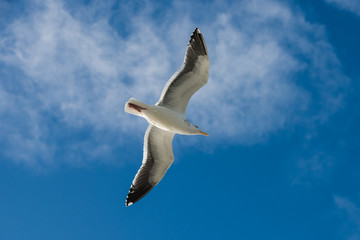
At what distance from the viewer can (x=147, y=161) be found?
1093 cm

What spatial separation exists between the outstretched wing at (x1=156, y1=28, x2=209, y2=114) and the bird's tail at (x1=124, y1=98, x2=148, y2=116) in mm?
606

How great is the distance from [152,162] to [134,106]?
6.58 feet

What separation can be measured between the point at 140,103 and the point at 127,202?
10.3ft

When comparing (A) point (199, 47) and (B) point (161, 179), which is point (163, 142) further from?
(A) point (199, 47)

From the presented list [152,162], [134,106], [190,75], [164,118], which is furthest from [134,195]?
[190,75]

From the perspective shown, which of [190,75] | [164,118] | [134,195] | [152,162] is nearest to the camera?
[190,75]

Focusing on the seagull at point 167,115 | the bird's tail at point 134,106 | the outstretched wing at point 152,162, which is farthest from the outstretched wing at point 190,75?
the outstretched wing at point 152,162

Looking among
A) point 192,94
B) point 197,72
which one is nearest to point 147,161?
point 192,94

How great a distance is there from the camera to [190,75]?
964 cm

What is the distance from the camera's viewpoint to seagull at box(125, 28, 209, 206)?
9567 mm

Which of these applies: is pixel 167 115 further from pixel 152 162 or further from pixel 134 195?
pixel 134 195

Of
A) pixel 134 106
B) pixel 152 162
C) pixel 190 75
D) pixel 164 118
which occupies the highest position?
pixel 190 75

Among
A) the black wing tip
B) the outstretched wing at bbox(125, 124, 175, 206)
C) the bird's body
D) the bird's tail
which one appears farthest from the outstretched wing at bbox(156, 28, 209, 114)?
the black wing tip

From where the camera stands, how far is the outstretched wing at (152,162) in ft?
35.6
